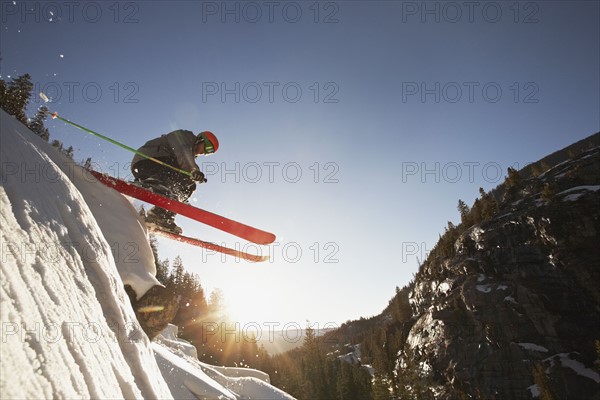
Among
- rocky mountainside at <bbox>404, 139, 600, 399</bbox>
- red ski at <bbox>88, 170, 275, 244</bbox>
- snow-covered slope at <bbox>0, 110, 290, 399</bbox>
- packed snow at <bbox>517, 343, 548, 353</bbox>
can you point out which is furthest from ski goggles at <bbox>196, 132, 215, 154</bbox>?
packed snow at <bbox>517, 343, 548, 353</bbox>

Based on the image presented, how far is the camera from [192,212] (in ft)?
22.4

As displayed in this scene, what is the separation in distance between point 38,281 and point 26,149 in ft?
6.84

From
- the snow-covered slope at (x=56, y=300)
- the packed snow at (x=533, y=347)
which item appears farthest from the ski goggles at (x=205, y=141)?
the packed snow at (x=533, y=347)

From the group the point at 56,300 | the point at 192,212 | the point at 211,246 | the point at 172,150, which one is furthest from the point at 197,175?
the point at 56,300

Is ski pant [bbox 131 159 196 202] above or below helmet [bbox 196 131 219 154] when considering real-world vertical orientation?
below

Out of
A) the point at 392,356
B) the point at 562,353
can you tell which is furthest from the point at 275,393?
the point at 392,356

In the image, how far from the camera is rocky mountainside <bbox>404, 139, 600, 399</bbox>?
3531cm

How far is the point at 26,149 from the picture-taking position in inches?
123

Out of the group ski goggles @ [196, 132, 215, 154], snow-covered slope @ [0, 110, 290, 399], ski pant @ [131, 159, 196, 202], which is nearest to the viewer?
snow-covered slope @ [0, 110, 290, 399]

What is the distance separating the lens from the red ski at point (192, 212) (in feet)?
19.5

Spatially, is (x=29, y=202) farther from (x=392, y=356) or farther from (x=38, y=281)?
(x=392, y=356)

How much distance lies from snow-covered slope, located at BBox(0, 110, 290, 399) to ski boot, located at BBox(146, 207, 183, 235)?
10.9ft

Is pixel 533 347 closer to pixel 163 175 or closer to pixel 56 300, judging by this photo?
pixel 163 175

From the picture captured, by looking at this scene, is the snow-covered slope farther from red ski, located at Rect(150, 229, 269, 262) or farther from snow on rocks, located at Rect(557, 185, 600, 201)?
snow on rocks, located at Rect(557, 185, 600, 201)
